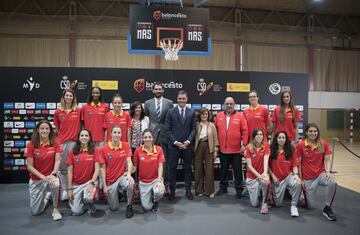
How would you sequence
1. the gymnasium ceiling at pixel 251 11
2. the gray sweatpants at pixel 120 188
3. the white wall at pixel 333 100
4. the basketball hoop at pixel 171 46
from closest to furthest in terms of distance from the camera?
the gray sweatpants at pixel 120 188, the basketball hoop at pixel 171 46, the gymnasium ceiling at pixel 251 11, the white wall at pixel 333 100

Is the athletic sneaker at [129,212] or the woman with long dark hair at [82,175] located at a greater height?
the woman with long dark hair at [82,175]

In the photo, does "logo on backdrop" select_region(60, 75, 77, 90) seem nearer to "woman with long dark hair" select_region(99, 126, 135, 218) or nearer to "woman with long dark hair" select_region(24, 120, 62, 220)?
"woman with long dark hair" select_region(24, 120, 62, 220)

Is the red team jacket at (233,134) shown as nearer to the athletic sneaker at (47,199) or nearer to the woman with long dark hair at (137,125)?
the woman with long dark hair at (137,125)

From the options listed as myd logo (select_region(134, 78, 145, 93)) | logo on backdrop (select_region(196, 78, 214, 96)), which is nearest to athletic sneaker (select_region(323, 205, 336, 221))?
logo on backdrop (select_region(196, 78, 214, 96))

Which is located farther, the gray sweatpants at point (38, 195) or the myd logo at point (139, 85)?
the myd logo at point (139, 85)

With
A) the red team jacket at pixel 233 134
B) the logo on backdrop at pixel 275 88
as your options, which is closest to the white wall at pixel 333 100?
the logo on backdrop at pixel 275 88

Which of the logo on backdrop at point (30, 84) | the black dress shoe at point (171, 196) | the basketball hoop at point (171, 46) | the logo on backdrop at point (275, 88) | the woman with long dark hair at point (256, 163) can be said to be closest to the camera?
the woman with long dark hair at point (256, 163)

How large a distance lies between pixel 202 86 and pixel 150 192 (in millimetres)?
2900

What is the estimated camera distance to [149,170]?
13.8ft

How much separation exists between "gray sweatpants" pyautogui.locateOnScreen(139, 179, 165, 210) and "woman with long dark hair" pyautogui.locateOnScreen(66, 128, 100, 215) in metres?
0.64

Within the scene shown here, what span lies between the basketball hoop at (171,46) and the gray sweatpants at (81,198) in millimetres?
3714

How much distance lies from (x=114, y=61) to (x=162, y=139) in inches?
365

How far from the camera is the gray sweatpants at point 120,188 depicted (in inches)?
158

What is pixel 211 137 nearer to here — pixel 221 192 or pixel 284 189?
pixel 221 192
